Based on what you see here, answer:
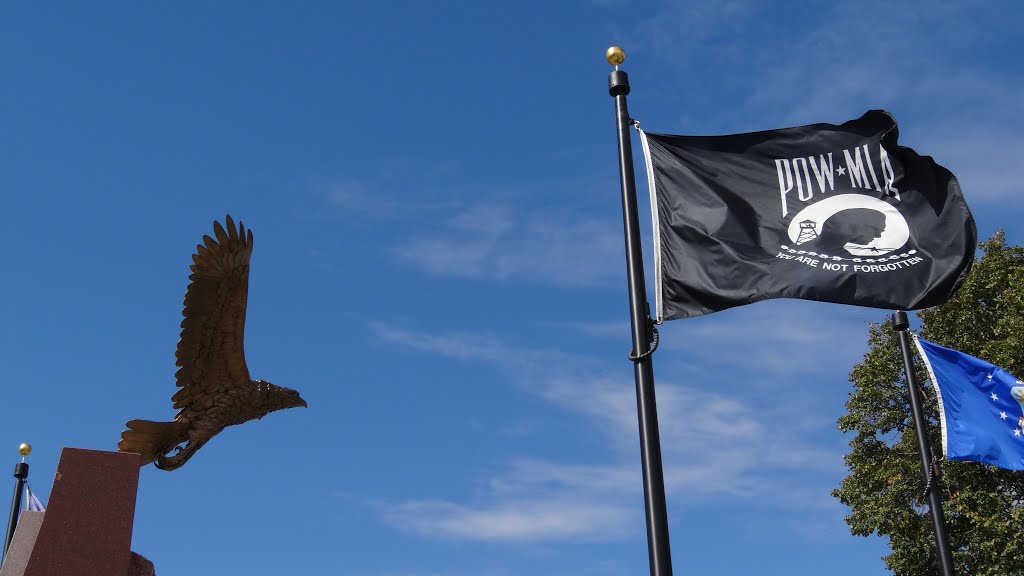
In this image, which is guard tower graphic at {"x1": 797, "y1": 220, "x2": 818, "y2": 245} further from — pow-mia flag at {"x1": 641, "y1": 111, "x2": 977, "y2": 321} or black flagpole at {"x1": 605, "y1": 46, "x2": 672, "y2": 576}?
black flagpole at {"x1": 605, "y1": 46, "x2": 672, "y2": 576}

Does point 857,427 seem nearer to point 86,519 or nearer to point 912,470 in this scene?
point 912,470

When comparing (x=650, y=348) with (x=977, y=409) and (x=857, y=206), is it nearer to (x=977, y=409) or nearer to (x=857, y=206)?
(x=857, y=206)

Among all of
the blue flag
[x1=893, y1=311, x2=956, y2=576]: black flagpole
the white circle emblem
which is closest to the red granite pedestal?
the white circle emblem

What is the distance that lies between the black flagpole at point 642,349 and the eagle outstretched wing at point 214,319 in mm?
5349

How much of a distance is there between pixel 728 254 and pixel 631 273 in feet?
3.05

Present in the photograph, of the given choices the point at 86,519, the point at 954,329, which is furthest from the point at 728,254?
the point at 954,329

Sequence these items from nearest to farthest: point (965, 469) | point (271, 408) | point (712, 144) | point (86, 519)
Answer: point (712, 144)
point (86, 519)
point (271, 408)
point (965, 469)

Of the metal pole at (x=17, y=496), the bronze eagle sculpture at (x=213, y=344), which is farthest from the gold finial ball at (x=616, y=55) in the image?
→ the metal pole at (x=17, y=496)

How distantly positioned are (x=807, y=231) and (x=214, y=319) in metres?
6.64

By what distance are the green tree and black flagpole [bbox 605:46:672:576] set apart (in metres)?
15.3

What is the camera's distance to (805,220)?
7.66 m

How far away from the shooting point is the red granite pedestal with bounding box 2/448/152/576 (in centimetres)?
869

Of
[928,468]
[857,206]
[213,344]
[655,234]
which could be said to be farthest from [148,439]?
[928,468]

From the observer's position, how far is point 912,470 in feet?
78.2
